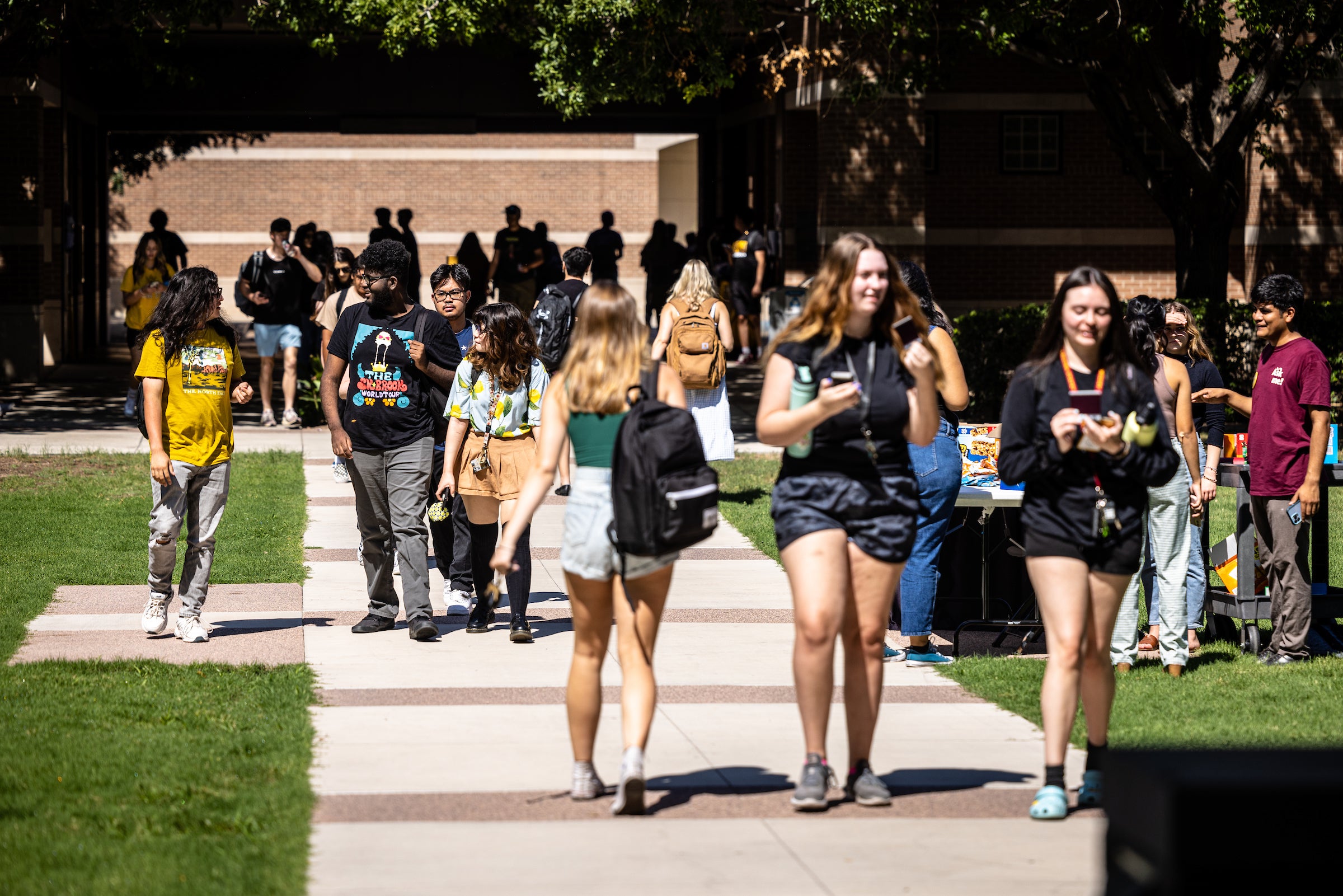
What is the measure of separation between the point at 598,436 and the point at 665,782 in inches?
52.8

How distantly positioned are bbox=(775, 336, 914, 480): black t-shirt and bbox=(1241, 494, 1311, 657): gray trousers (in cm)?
331

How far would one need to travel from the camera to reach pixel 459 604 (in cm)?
955

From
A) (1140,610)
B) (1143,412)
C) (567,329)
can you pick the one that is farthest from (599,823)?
(567,329)

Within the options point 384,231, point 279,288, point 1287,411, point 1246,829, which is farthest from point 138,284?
point 1246,829

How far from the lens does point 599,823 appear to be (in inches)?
218

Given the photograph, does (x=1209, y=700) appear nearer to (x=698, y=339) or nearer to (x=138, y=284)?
(x=698, y=339)

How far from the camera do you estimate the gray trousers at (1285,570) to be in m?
8.18

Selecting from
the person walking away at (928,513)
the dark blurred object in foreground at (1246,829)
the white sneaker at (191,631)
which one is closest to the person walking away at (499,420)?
the white sneaker at (191,631)

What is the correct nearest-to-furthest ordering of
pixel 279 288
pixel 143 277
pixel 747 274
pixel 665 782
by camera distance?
pixel 665 782
pixel 279 288
pixel 143 277
pixel 747 274

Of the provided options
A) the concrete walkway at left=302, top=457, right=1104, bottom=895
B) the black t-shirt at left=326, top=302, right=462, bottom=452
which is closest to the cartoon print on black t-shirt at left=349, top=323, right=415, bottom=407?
the black t-shirt at left=326, top=302, right=462, bottom=452

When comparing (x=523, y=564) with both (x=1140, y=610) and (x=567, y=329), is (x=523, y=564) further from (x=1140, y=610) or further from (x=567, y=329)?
(x=567, y=329)

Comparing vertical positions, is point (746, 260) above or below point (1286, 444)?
above

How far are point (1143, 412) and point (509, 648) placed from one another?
397 cm

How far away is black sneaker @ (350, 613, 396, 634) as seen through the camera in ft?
29.2
